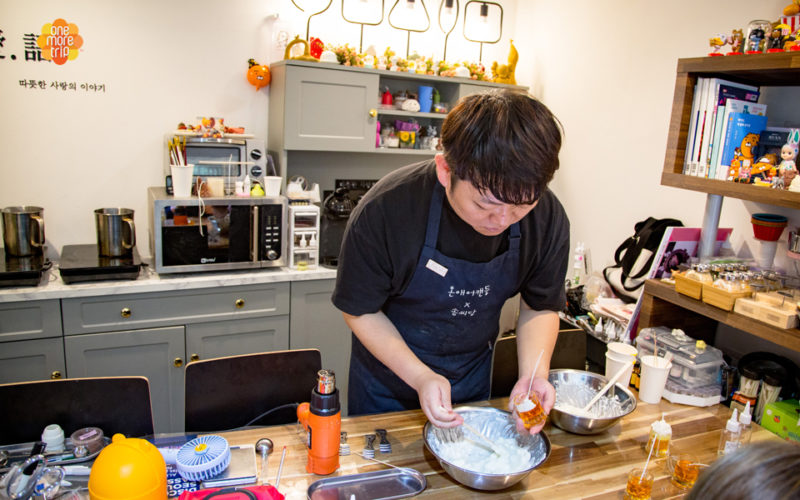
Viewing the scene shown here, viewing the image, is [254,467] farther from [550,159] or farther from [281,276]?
[281,276]

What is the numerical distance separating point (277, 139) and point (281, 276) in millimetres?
788

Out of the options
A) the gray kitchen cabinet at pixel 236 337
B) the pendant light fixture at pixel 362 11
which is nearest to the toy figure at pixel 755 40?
the pendant light fixture at pixel 362 11

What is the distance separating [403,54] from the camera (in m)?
3.54

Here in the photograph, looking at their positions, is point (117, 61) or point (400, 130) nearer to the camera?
point (117, 61)

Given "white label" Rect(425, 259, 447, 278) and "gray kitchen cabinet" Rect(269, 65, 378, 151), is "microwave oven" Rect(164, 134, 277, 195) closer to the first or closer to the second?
"gray kitchen cabinet" Rect(269, 65, 378, 151)

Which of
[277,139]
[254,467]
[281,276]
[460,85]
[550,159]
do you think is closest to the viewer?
[550,159]

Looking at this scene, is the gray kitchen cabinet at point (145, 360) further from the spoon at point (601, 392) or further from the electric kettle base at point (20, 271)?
the spoon at point (601, 392)

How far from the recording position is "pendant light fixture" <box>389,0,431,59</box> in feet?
11.3

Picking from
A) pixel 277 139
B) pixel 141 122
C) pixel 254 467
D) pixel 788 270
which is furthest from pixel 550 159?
pixel 141 122

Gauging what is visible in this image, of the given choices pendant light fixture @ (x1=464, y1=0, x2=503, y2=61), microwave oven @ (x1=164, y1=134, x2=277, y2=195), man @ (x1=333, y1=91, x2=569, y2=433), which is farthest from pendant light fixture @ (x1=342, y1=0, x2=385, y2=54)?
man @ (x1=333, y1=91, x2=569, y2=433)

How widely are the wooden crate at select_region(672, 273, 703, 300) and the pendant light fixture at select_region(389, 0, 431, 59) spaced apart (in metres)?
2.19

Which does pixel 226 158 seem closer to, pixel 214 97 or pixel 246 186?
pixel 246 186

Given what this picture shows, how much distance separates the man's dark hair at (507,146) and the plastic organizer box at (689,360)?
3.52 feet

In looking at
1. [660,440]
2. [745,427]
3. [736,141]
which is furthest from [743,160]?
[660,440]
